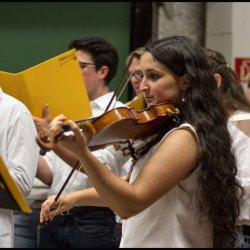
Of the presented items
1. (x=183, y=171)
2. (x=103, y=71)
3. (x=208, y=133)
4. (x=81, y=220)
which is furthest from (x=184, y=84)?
(x=103, y=71)

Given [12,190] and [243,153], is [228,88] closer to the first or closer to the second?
[243,153]

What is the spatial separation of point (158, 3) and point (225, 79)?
4.96 ft

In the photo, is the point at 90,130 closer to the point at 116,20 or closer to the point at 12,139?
the point at 12,139

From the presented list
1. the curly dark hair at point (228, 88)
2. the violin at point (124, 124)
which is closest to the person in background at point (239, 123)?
the curly dark hair at point (228, 88)

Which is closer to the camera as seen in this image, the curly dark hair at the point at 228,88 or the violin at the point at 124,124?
the violin at the point at 124,124

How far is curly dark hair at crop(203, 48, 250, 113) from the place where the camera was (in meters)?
2.01

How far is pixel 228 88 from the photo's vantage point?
2.04m

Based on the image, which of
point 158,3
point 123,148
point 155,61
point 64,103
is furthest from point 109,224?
point 158,3

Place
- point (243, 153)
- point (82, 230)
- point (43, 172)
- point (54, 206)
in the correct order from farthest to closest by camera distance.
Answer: point (43, 172) < point (82, 230) < point (243, 153) < point (54, 206)

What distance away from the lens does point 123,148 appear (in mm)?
1578

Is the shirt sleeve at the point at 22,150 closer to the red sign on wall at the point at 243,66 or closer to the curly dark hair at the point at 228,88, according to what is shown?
the curly dark hair at the point at 228,88

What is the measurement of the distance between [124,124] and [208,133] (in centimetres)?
22

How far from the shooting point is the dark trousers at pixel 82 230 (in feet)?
7.48

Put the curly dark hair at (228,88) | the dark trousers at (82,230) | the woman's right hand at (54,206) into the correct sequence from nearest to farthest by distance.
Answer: the woman's right hand at (54,206) → the curly dark hair at (228,88) → the dark trousers at (82,230)
